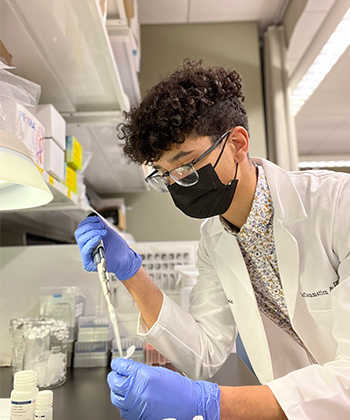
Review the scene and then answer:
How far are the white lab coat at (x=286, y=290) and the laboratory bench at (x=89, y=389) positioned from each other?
132 mm

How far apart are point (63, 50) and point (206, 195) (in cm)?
79

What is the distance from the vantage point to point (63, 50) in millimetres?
1403

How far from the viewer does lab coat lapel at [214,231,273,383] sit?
1240mm

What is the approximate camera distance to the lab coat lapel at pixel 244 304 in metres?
1.24

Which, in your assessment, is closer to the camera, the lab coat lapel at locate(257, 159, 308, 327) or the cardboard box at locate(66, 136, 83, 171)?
the lab coat lapel at locate(257, 159, 308, 327)

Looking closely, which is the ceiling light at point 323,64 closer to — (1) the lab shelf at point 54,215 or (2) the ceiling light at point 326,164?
(2) the ceiling light at point 326,164

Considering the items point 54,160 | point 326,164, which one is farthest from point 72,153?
point 326,164

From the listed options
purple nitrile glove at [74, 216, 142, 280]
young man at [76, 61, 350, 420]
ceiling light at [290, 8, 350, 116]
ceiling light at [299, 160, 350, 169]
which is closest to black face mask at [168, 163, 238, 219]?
young man at [76, 61, 350, 420]

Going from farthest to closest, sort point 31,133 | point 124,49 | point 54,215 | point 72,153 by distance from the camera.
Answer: point 54,215, point 124,49, point 72,153, point 31,133

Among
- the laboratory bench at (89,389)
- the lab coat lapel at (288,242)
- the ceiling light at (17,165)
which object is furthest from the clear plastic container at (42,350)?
the lab coat lapel at (288,242)

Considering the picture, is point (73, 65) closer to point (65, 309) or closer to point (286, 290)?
point (65, 309)

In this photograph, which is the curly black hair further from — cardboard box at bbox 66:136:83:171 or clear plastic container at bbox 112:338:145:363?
clear plastic container at bbox 112:338:145:363

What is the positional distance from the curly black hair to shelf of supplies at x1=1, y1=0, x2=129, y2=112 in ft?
1.08

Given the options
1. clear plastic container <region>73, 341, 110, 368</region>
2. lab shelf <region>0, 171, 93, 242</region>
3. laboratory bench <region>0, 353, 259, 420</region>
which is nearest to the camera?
laboratory bench <region>0, 353, 259, 420</region>
